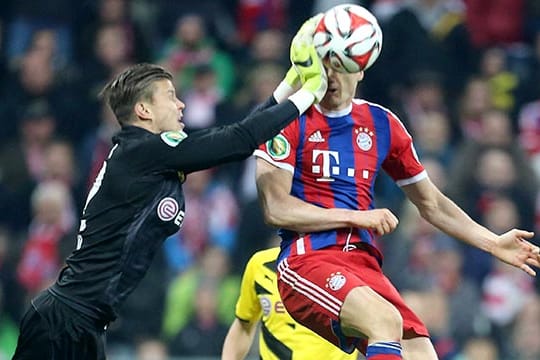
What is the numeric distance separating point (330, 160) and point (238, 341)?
4.69 ft

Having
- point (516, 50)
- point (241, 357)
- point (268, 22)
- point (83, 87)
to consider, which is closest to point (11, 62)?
point (83, 87)

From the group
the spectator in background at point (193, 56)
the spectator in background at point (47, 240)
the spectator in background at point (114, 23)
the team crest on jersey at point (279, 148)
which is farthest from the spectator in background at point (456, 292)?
the team crest on jersey at point (279, 148)

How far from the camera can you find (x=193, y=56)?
43.0 ft

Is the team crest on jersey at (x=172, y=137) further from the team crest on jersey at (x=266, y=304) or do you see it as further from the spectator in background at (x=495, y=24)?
the spectator in background at (x=495, y=24)

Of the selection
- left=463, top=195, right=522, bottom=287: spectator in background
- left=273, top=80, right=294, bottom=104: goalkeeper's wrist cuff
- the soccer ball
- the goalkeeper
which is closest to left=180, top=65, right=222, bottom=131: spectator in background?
left=463, top=195, right=522, bottom=287: spectator in background

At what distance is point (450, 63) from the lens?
13242 mm

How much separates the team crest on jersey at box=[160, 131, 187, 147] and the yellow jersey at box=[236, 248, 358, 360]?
1476 millimetres

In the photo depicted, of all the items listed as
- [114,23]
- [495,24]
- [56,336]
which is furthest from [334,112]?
[114,23]

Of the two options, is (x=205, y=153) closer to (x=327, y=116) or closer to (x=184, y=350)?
(x=327, y=116)

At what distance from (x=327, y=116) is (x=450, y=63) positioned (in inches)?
242

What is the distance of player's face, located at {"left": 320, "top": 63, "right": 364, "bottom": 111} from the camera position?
7.18 meters

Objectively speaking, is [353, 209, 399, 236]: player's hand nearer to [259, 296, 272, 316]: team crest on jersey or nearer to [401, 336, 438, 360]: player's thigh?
[401, 336, 438, 360]: player's thigh

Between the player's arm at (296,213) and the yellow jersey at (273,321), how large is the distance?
3.11 feet

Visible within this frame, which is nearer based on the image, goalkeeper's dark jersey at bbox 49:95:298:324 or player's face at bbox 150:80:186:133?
goalkeeper's dark jersey at bbox 49:95:298:324
